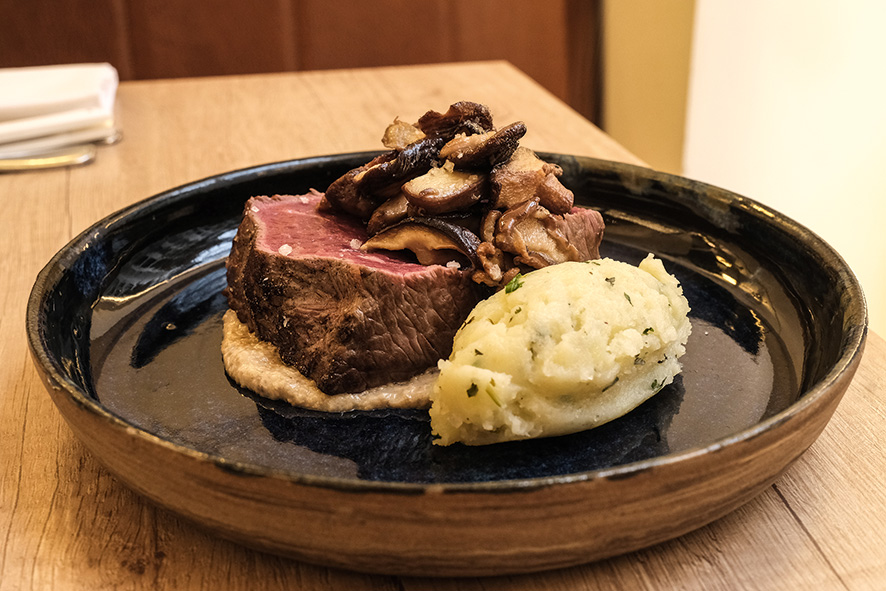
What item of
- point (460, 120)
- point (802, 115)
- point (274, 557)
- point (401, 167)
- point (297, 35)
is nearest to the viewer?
point (274, 557)

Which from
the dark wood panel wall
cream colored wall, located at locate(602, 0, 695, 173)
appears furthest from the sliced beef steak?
the dark wood panel wall

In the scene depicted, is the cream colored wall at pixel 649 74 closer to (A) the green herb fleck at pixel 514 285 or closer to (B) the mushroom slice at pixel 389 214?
(B) the mushroom slice at pixel 389 214

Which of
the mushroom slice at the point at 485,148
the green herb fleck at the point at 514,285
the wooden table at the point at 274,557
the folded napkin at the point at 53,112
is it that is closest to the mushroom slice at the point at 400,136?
the mushroom slice at the point at 485,148

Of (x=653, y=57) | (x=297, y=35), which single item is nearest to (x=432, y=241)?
(x=653, y=57)

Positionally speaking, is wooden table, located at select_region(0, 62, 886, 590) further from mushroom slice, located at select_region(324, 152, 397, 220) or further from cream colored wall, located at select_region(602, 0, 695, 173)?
cream colored wall, located at select_region(602, 0, 695, 173)

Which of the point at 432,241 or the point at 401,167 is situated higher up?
the point at 401,167

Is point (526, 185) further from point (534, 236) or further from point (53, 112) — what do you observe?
point (53, 112)
